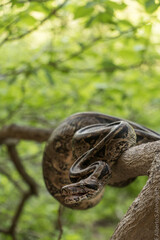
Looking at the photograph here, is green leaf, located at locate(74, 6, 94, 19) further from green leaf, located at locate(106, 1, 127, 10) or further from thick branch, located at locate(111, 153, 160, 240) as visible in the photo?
thick branch, located at locate(111, 153, 160, 240)

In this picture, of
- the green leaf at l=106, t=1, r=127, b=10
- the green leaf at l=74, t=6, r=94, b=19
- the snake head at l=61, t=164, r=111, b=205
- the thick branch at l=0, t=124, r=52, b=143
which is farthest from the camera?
the thick branch at l=0, t=124, r=52, b=143

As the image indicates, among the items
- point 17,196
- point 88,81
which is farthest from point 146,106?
point 17,196

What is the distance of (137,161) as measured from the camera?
2.12 meters

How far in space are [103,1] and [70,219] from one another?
5076mm

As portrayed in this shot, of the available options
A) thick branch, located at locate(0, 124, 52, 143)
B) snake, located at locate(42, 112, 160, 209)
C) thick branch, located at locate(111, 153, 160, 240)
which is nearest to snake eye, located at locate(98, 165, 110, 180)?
snake, located at locate(42, 112, 160, 209)

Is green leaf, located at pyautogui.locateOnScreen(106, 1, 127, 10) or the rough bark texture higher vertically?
green leaf, located at pyautogui.locateOnScreen(106, 1, 127, 10)

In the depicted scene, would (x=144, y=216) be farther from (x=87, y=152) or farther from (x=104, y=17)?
(x=104, y=17)

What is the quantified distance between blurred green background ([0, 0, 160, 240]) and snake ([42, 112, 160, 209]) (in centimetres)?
90

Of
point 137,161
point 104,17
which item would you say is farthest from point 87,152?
point 104,17

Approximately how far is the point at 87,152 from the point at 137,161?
524mm

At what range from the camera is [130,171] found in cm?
226

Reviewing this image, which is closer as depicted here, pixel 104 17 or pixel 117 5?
pixel 117 5

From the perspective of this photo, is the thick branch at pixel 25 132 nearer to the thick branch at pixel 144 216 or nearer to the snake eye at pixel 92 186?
the snake eye at pixel 92 186

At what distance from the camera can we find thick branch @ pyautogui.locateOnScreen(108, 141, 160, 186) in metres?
1.99
